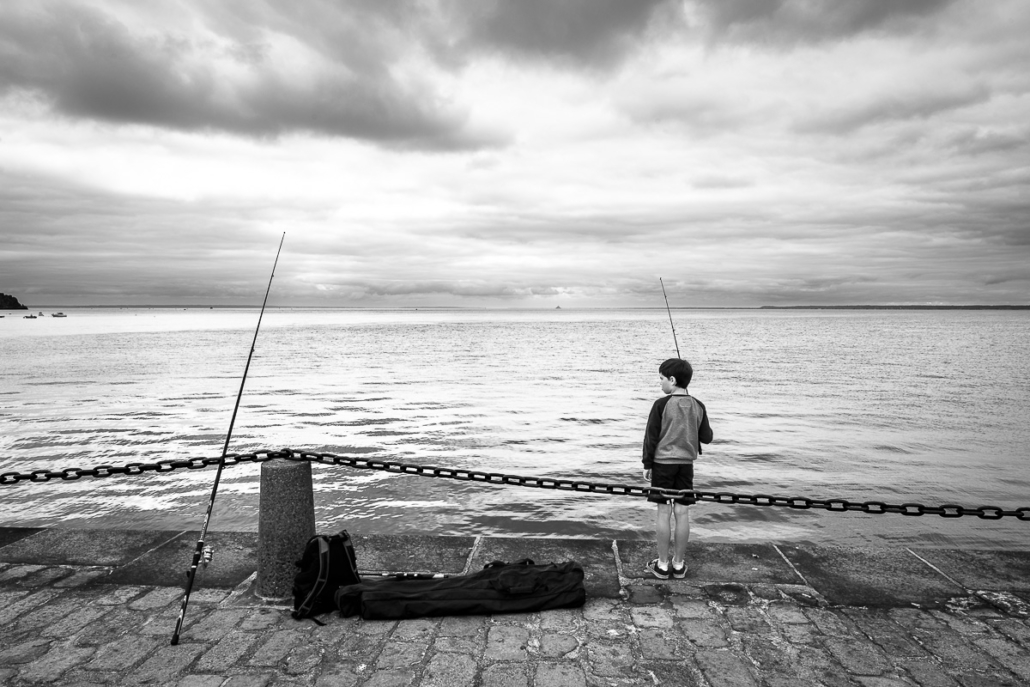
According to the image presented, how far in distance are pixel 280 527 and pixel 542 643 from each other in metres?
2.04

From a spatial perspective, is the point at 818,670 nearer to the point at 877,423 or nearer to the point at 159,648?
the point at 159,648

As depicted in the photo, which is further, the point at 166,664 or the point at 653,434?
the point at 653,434

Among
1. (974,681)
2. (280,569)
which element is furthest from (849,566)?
(280,569)

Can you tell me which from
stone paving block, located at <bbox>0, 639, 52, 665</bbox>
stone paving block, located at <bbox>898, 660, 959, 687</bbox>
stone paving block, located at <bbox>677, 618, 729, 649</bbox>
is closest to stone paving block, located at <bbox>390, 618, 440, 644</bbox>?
stone paving block, located at <bbox>677, 618, 729, 649</bbox>

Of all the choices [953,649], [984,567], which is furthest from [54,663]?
[984,567]

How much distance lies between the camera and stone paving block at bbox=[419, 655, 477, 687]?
11.4 feet

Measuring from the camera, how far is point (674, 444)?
16.5 ft

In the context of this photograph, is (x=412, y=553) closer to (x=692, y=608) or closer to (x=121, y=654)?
(x=121, y=654)

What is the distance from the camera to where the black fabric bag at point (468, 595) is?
4234mm

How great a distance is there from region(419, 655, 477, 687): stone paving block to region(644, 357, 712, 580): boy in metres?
1.86

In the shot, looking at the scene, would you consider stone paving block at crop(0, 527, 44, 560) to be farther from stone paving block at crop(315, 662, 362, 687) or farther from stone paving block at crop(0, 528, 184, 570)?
stone paving block at crop(315, 662, 362, 687)

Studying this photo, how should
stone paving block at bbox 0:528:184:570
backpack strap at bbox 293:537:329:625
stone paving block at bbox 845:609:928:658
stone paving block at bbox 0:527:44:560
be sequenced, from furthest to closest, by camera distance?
stone paving block at bbox 0:527:44:560
stone paving block at bbox 0:528:184:570
backpack strap at bbox 293:537:329:625
stone paving block at bbox 845:609:928:658

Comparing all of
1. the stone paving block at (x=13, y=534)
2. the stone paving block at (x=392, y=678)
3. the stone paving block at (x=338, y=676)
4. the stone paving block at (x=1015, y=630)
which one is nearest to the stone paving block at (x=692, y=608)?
the stone paving block at (x=1015, y=630)

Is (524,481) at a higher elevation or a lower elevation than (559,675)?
higher
